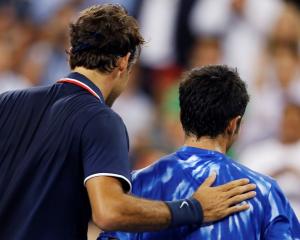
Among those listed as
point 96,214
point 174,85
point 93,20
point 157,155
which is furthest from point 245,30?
point 96,214

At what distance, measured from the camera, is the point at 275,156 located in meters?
7.00

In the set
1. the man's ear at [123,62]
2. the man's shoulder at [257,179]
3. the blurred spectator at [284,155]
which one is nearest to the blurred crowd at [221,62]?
the blurred spectator at [284,155]

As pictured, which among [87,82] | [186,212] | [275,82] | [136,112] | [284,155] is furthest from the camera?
[136,112]

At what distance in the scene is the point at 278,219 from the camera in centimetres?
264

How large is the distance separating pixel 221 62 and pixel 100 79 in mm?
4544

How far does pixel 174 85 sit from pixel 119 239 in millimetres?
4723

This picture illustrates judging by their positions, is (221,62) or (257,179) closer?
(257,179)

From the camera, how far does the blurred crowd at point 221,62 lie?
7203 mm

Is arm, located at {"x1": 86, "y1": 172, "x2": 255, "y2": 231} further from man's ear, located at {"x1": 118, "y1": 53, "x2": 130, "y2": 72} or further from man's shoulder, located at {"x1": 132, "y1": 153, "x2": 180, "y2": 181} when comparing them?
man's ear, located at {"x1": 118, "y1": 53, "x2": 130, "y2": 72}

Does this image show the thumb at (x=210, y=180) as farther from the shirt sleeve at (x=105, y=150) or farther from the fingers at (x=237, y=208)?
the shirt sleeve at (x=105, y=150)

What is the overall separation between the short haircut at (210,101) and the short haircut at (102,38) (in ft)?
0.94

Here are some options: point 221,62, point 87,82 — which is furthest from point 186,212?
point 221,62

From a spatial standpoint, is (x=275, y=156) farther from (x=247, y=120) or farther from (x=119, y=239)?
(x=119, y=239)

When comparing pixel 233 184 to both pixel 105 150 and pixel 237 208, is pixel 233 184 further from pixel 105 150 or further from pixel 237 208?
pixel 105 150
